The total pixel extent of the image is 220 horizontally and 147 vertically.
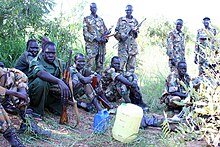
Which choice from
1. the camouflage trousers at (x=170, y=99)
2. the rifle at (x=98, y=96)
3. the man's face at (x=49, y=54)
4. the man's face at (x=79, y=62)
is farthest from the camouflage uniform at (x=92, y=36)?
the man's face at (x=49, y=54)

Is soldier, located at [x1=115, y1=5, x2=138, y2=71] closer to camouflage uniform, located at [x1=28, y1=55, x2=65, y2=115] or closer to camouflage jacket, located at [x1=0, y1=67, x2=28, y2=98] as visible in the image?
camouflage uniform, located at [x1=28, y1=55, x2=65, y2=115]

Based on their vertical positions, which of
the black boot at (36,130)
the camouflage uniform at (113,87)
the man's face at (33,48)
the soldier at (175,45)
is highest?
the soldier at (175,45)

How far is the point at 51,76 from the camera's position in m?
4.38

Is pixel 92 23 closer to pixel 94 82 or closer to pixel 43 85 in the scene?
pixel 94 82

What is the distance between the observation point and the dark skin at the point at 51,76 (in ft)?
13.9

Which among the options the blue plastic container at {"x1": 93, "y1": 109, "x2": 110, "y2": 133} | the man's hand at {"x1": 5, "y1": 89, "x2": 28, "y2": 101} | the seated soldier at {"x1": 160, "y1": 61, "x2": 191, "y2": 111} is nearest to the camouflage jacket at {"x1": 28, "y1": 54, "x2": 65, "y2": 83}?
the man's hand at {"x1": 5, "y1": 89, "x2": 28, "y2": 101}

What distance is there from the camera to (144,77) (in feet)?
30.0

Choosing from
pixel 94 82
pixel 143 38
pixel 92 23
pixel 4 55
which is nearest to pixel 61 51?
pixel 92 23

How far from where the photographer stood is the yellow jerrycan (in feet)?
12.4

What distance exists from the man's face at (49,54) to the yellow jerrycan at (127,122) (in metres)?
1.39

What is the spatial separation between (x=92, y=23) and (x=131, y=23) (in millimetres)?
955

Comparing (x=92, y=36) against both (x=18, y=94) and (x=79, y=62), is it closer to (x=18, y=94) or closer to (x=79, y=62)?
(x=79, y=62)

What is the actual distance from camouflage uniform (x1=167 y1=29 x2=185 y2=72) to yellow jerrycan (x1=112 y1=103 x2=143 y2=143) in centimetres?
420

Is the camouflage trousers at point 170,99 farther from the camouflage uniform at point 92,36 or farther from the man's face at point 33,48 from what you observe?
the man's face at point 33,48
